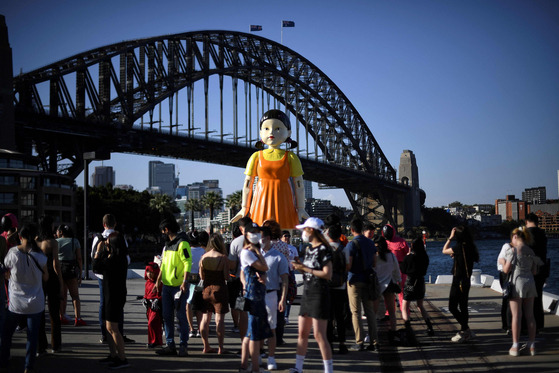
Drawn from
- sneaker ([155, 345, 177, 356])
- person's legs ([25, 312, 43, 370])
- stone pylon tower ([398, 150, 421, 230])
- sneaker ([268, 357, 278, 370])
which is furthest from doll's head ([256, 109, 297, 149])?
stone pylon tower ([398, 150, 421, 230])

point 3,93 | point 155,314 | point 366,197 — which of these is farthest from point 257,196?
point 366,197

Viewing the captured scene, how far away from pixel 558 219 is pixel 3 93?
136 meters

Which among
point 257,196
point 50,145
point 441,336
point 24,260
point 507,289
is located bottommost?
point 441,336

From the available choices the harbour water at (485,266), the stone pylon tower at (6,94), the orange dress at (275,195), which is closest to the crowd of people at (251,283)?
the orange dress at (275,195)

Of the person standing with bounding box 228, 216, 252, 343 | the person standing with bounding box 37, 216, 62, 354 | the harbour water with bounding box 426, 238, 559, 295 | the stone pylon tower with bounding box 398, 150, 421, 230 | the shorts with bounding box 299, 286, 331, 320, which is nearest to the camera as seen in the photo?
the shorts with bounding box 299, 286, 331, 320

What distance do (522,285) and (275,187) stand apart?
488 cm

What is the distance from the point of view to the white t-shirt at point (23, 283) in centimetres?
632

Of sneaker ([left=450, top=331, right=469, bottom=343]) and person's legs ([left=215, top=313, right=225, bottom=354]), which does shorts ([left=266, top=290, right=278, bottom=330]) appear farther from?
sneaker ([left=450, top=331, right=469, bottom=343])

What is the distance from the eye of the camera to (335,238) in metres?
6.92

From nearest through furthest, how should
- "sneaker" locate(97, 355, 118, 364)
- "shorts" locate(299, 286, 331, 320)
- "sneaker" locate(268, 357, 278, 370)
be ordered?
"shorts" locate(299, 286, 331, 320) < "sneaker" locate(268, 357, 278, 370) < "sneaker" locate(97, 355, 118, 364)

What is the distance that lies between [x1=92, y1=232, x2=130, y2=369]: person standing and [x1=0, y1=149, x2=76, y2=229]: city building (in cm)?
3843

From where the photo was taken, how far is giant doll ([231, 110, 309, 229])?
Answer: 10719 millimetres

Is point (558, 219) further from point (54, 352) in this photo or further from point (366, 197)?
point (54, 352)

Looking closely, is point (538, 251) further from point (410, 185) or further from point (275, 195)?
point (410, 185)
